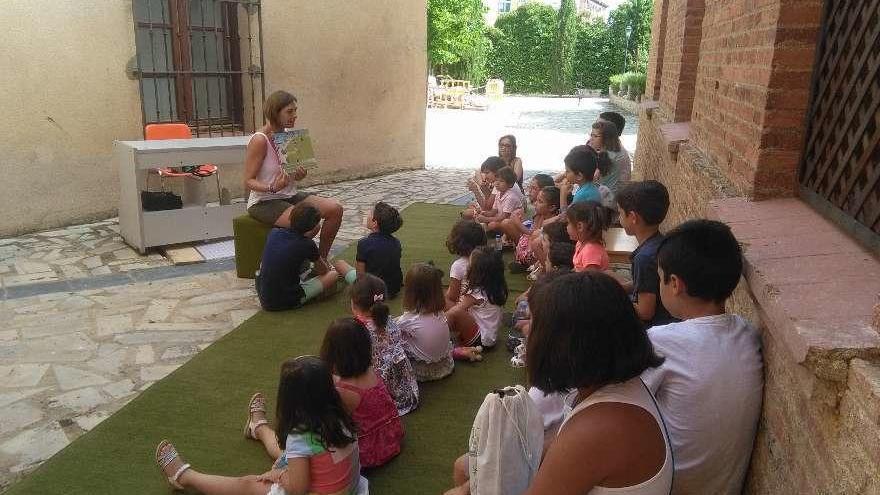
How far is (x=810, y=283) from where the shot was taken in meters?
2.01

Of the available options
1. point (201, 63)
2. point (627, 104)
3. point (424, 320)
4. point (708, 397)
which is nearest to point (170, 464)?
point (424, 320)

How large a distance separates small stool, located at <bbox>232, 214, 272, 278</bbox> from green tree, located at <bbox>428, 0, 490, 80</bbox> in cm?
2167

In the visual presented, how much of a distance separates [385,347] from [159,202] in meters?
3.98

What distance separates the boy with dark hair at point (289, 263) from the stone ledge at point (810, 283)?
316 centimetres

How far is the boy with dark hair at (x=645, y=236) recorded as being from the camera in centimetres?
324

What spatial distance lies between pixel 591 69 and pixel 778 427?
3477 centimetres

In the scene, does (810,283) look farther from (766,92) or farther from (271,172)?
(271,172)

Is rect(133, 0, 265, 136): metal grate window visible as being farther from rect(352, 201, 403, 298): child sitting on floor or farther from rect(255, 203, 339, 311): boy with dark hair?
rect(352, 201, 403, 298): child sitting on floor

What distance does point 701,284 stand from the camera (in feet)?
7.45

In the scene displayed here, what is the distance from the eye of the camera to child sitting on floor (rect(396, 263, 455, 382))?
12.8 feet

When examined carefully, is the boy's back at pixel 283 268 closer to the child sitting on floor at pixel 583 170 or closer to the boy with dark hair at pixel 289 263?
the boy with dark hair at pixel 289 263

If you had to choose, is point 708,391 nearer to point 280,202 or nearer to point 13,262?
point 280,202

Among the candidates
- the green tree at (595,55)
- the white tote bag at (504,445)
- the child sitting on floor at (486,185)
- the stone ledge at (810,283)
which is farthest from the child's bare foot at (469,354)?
the green tree at (595,55)

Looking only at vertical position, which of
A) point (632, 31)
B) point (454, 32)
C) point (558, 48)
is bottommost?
point (558, 48)
